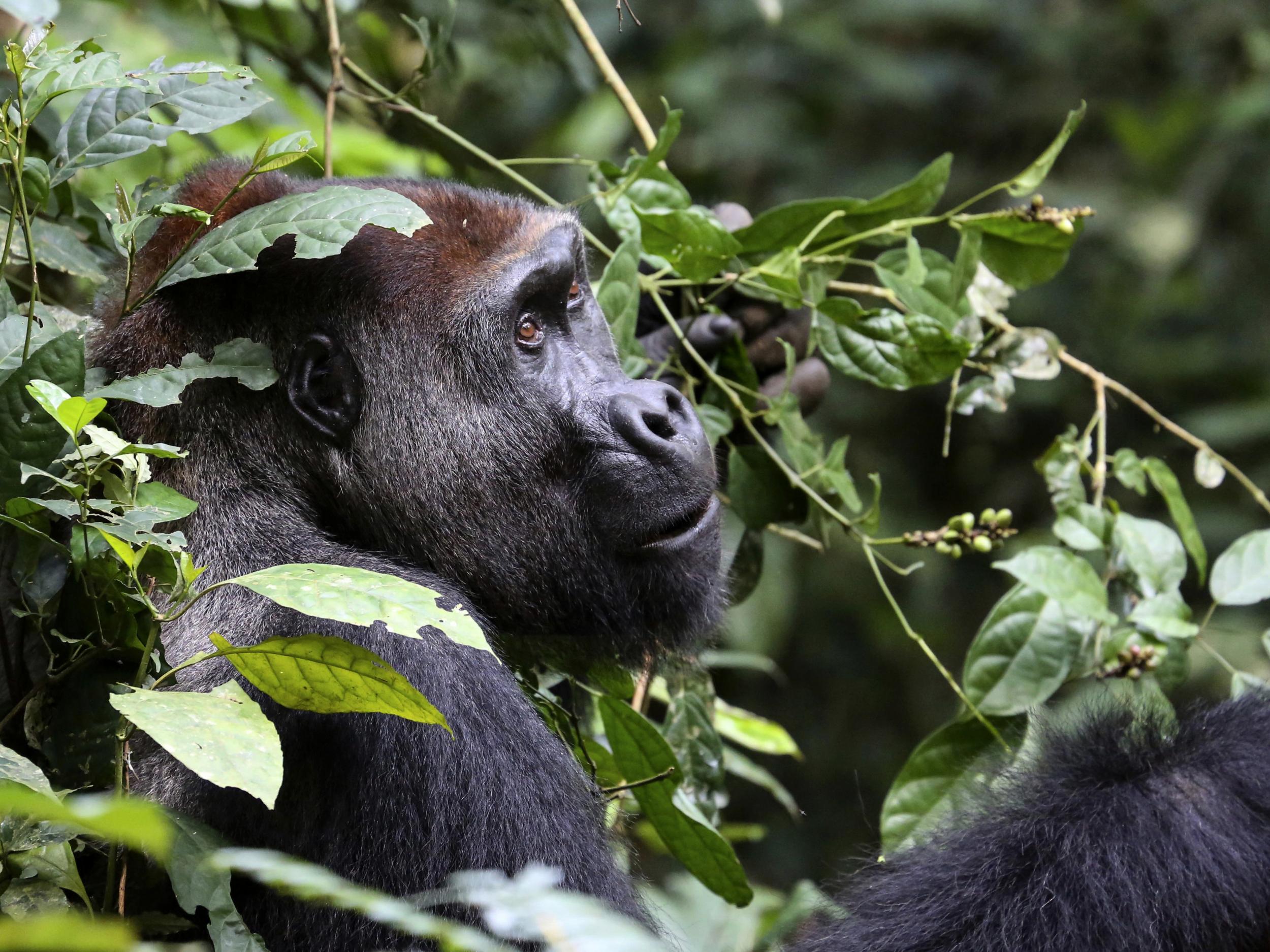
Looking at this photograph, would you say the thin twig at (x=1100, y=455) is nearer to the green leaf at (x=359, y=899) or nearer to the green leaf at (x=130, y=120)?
the green leaf at (x=130, y=120)

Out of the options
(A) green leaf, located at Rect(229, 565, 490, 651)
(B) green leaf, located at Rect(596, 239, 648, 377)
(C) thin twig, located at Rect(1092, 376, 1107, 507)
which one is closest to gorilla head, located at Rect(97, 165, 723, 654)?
(B) green leaf, located at Rect(596, 239, 648, 377)

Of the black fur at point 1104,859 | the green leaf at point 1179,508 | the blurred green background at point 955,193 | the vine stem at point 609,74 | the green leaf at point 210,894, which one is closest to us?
the green leaf at point 210,894

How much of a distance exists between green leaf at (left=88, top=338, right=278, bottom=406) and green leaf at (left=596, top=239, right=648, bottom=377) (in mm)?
686

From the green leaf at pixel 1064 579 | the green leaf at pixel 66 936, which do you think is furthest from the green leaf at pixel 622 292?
the green leaf at pixel 66 936

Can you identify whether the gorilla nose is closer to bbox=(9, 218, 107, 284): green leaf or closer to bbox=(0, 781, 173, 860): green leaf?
bbox=(9, 218, 107, 284): green leaf

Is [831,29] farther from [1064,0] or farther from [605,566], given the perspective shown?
[605,566]

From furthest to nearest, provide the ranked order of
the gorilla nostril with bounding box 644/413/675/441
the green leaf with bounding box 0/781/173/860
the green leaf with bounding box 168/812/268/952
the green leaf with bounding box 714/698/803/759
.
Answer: the green leaf with bounding box 714/698/803/759 < the gorilla nostril with bounding box 644/413/675/441 < the green leaf with bounding box 168/812/268/952 < the green leaf with bounding box 0/781/173/860

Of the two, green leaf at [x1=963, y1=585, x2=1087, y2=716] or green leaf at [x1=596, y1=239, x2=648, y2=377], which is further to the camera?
green leaf at [x1=596, y1=239, x2=648, y2=377]

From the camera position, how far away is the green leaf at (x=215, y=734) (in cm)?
134

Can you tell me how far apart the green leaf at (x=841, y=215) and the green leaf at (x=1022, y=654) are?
2.60 ft

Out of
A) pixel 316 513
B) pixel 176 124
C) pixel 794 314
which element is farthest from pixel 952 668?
pixel 176 124

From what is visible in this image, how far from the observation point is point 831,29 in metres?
6.23

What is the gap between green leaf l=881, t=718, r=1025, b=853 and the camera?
7.77 ft

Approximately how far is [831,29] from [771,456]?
4200 mm
